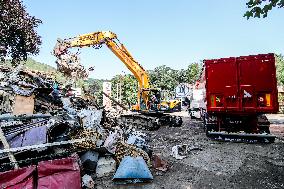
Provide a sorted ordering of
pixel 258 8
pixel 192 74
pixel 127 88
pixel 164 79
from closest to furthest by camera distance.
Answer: pixel 258 8 < pixel 127 88 < pixel 164 79 < pixel 192 74

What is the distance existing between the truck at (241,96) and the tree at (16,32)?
13.8 m

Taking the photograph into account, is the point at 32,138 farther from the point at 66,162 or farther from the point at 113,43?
the point at 113,43

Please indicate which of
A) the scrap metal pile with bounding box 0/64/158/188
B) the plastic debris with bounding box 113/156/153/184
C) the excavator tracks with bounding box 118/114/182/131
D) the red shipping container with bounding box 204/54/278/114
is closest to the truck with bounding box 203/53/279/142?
the red shipping container with bounding box 204/54/278/114

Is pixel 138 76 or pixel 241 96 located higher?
pixel 138 76

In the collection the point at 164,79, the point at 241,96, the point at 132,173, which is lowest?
the point at 132,173

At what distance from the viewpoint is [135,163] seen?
5879 mm

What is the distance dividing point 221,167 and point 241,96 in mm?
3889

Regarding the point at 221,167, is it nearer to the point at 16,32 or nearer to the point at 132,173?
the point at 132,173

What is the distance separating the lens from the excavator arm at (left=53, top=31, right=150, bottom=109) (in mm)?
14328

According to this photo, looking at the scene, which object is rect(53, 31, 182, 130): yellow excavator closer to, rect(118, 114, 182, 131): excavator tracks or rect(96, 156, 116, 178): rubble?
rect(118, 114, 182, 131): excavator tracks

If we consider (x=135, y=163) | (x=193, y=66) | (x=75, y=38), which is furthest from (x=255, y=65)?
(x=193, y=66)

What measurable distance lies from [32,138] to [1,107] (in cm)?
319

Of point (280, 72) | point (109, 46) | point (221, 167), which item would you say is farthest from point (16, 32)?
point (280, 72)

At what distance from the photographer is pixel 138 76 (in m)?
15.0
